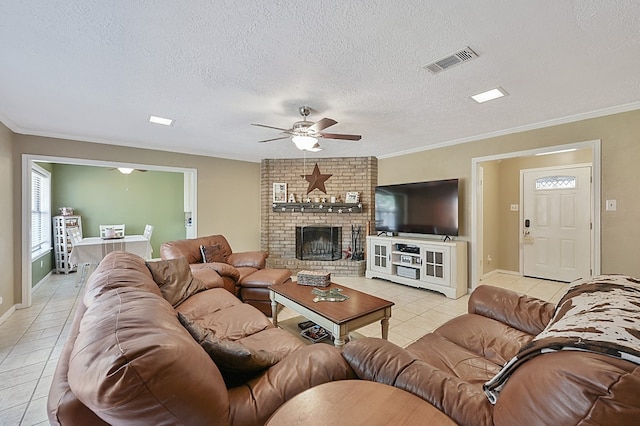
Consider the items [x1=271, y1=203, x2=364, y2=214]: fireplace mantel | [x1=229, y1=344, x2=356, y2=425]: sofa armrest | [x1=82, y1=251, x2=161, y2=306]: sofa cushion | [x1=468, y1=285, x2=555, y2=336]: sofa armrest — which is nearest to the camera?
[x1=229, y1=344, x2=356, y2=425]: sofa armrest

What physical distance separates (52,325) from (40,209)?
3157 millimetres

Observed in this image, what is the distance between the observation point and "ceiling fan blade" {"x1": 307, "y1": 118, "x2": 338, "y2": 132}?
95.4 inches

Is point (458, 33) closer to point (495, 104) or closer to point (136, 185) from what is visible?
point (495, 104)

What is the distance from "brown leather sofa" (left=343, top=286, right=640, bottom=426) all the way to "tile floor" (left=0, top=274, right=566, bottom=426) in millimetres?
949

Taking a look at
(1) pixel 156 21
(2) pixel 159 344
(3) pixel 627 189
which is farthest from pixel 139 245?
(3) pixel 627 189

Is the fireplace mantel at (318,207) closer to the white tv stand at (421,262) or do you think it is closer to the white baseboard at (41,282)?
the white tv stand at (421,262)

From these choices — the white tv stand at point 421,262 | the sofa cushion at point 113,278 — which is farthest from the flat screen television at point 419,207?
the sofa cushion at point 113,278

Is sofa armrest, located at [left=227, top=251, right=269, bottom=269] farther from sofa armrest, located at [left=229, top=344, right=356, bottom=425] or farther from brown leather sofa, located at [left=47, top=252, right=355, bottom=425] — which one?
sofa armrest, located at [left=229, top=344, right=356, bottom=425]

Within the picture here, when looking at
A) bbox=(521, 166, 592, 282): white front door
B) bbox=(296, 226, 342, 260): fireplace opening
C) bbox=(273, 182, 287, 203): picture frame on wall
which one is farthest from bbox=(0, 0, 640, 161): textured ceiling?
bbox=(296, 226, 342, 260): fireplace opening

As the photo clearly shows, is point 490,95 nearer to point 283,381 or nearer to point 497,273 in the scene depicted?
point 283,381

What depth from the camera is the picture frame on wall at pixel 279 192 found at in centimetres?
561

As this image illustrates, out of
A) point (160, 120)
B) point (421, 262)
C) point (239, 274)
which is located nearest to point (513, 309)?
point (421, 262)

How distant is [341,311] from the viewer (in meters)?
2.16

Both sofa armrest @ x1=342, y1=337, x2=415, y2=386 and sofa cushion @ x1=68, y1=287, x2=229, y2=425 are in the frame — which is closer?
sofa cushion @ x1=68, y1=287, x2=229, y2=425
